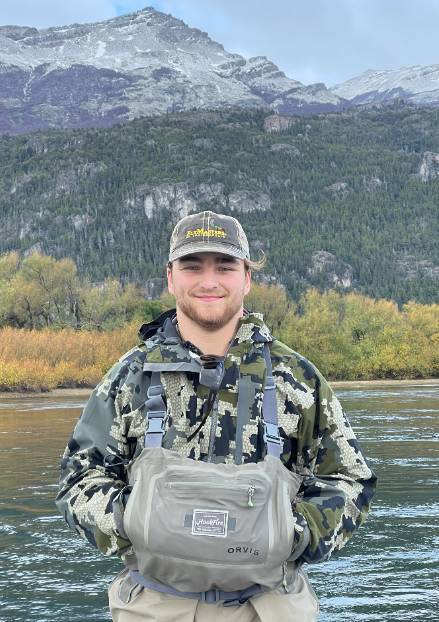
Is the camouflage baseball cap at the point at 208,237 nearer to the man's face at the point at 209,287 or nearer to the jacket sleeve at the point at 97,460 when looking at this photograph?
the man's face at the point at 209,287

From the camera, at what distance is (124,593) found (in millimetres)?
3857

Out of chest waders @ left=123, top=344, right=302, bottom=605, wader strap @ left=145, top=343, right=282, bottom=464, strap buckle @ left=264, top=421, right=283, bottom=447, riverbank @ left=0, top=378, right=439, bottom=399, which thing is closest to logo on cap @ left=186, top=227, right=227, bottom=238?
wader strap @ left=145, top=343, right=282, bottom=464

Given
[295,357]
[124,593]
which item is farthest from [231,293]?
[124,593]

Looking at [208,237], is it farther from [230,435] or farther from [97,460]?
[97,460]

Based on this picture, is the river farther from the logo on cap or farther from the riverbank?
the riverbank

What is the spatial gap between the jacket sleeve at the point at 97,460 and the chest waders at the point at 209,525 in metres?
0.24

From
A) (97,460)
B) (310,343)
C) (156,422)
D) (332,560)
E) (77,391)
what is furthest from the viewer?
(310,343)

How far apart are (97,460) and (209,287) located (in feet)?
2.98

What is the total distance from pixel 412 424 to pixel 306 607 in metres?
25.4

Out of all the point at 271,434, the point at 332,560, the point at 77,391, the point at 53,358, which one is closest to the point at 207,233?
the point at 271,434

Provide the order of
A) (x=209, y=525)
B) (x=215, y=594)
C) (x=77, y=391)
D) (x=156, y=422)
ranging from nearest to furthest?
(x=209, y=525), (x=215, y=594), (x=156, y=422), (x=77, y=391)

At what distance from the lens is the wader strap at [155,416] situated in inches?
148

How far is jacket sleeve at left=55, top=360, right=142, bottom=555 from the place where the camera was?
3.82 m

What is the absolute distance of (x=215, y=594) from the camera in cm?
366
